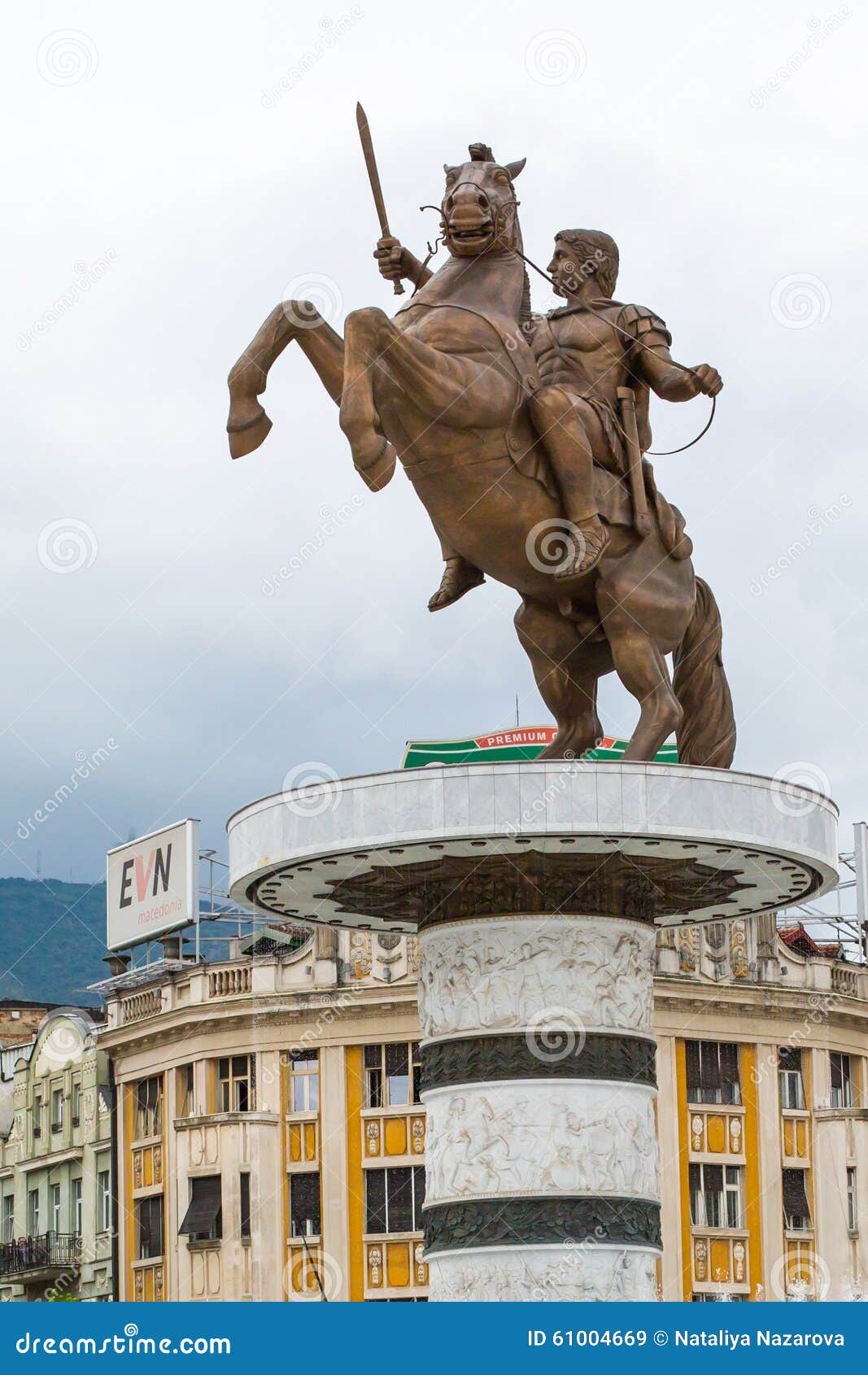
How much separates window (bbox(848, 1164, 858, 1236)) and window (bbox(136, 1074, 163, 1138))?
1828 cm

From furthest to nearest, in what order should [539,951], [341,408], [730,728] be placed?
[730,728] < [539,951] < [341,408]

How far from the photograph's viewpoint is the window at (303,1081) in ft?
206

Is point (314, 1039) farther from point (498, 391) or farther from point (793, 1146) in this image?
point (498, 391)

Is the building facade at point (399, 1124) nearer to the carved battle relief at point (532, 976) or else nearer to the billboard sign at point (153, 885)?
the billboard sign at point (153, 885)

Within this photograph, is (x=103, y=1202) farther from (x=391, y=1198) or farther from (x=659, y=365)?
(x=659, y=365)

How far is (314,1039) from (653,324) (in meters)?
43.9

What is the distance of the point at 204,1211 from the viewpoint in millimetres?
63281

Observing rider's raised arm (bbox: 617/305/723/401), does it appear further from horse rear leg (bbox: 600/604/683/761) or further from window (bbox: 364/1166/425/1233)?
window (bbox: 364/1166/425/1233)

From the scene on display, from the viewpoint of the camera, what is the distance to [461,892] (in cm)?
1958

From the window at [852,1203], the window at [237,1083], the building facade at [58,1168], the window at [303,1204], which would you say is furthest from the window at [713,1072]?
the building facade at [58,1168]

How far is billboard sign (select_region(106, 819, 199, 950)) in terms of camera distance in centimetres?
6869

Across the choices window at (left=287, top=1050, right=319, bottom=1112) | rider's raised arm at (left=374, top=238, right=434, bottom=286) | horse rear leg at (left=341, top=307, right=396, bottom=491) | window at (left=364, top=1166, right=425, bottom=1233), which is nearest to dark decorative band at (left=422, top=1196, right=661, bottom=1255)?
horse rear leg at (left=341, top=307, right=396, bottom=491)

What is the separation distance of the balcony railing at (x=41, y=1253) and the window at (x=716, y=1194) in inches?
740
